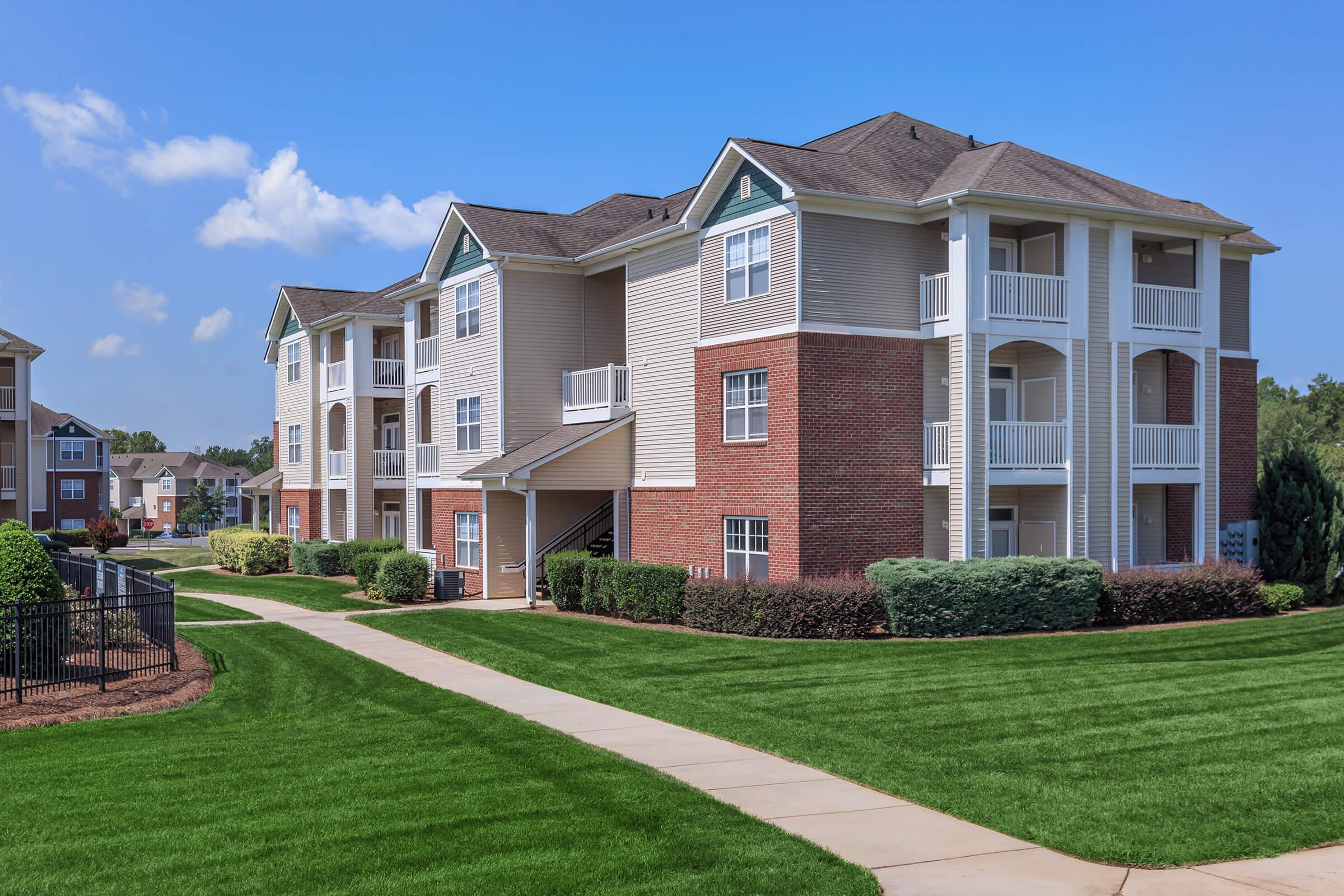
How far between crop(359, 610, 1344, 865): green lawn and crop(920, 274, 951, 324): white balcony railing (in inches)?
275

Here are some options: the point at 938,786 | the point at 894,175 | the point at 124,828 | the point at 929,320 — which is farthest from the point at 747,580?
the point at 124,828

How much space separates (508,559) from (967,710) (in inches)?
688

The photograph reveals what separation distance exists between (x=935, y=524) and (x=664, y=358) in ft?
24.1

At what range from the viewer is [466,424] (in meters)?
31.1

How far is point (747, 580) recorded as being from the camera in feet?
68.2

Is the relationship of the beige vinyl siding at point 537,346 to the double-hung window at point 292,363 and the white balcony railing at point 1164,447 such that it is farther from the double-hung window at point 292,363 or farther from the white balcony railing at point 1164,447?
the double-hung window at point 292,363

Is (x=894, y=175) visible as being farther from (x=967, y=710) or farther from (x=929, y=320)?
(x=967, y=710)

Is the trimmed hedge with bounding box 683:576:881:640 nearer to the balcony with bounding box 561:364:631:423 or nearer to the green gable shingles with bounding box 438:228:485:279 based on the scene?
the balcony with bounding box 561:364:631:423

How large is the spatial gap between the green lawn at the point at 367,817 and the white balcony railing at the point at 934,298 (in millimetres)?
13373

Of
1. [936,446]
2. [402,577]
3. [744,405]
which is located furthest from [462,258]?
[936,446]

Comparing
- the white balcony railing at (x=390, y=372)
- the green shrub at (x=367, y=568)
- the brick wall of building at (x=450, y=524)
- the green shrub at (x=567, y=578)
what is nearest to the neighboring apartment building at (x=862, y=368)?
the brick wall of building at (x=450, y=524)

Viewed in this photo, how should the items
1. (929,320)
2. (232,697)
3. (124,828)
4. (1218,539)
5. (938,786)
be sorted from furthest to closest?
(1218,539) → (929,320) → (232,697) → (938,786) → (124,828)

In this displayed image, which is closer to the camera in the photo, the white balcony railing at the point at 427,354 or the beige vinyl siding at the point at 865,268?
the beige vinyl siding at the point at 865,268

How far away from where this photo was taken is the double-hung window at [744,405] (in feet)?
75.3
